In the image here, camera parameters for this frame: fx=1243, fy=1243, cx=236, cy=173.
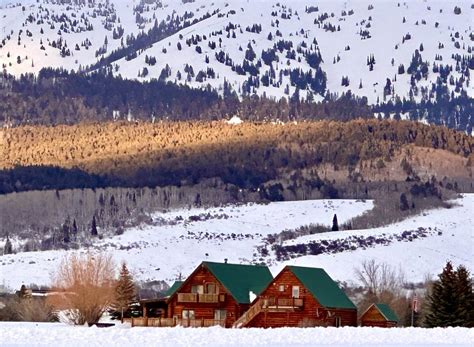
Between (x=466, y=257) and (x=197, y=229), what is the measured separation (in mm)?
44040

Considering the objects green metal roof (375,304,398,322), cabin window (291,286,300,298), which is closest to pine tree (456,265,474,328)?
green metal roof (375,304,398,322)

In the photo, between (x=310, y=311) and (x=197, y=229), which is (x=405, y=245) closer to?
(x=197, y=229)

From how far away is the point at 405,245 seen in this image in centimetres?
17062

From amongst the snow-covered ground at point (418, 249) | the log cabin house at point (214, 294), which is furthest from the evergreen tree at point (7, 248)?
the log cabin house at point (214, 294)

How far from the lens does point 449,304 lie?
6538 cm

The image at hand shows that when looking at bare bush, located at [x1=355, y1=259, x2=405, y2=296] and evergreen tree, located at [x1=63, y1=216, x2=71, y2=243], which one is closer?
bare bush, located at [x1=355, y1=259, x2=405, y2=296]

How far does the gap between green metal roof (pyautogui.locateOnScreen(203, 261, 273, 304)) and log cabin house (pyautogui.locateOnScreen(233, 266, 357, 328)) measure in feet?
7.06

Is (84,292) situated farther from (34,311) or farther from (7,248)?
(7,248)

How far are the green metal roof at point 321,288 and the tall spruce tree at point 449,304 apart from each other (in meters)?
8.03

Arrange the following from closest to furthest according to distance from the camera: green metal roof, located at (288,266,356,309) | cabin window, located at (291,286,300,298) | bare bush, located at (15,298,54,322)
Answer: cabin window, located at (291,286,300,298)
green metal roof, located at (288,266,356,309)
bare bush, located at (15,298,54,322)

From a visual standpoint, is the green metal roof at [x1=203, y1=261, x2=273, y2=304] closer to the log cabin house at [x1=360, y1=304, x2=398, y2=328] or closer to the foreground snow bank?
the log cabin house at [x1=360, y1=304, x2=398, y2=328]

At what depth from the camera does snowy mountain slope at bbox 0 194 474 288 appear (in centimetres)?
15125

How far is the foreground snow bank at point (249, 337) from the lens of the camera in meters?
45.0

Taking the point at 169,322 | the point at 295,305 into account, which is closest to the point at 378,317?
the point at 295,305
